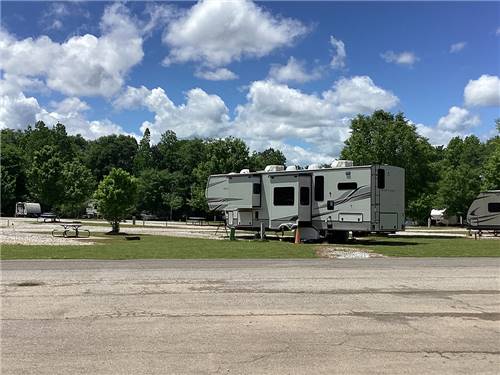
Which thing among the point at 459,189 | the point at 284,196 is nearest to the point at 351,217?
the point at 284,196

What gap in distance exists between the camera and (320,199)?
2773 centimetres

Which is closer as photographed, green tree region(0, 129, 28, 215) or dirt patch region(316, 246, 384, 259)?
dirt patch region(316, 246, 384, 259)

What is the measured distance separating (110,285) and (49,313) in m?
3.02

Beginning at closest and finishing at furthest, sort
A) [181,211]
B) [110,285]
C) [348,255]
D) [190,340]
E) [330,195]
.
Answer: [190,340]
[110,285]
[348,255]
[330,195]
[181,211]

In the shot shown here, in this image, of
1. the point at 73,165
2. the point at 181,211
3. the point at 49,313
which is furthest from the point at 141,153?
the point at 49,313

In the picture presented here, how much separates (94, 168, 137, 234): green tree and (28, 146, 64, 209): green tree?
28008 millimetres

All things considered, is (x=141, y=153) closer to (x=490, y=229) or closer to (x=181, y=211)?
(x=181, y=211)

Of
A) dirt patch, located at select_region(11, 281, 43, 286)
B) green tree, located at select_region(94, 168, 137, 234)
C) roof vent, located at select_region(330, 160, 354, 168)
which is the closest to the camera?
dirt patch, located at select_region(11, 281, 43, 286)

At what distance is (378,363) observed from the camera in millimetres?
5926

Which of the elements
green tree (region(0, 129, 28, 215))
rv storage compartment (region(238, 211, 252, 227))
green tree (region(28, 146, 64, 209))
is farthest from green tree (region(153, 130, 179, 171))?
rv storage compartment (region(238, 211, 252, 227))

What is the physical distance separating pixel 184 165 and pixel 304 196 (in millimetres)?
79238

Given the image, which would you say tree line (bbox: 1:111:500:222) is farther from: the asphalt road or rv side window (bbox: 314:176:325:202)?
the asphalt road

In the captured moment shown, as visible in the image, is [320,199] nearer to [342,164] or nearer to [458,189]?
[342,164]

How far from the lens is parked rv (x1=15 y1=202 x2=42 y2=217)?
8206 centimetres
